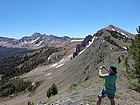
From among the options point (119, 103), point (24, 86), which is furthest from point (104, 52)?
point (119, 103)

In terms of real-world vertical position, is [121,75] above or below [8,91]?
above

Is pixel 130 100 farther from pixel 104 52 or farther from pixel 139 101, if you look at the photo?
pixel 104 52

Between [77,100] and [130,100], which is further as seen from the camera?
[130,100]

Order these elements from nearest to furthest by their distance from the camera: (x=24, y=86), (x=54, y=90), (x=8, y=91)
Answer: (x=54, y=90), (x=24, y=86), (x=8, y=91)

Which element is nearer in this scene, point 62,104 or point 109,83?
point 109,83

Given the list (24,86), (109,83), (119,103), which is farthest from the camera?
(24,86)

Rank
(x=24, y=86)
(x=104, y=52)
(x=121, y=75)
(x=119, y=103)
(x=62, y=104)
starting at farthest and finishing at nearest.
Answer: (x=24, y=86), (x=104, y=52), (x=121, y=75), (x=119, y=103), (x=62, y=104)

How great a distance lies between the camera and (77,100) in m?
19.9

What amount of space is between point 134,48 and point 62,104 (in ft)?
38.9

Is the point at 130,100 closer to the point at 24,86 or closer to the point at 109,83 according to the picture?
the point at 109,83

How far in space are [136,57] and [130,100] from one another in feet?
19.7

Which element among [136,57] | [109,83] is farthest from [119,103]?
[136,57]

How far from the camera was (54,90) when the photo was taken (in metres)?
63.3

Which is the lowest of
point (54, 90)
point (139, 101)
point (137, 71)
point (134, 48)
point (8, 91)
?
point (8, 91)
